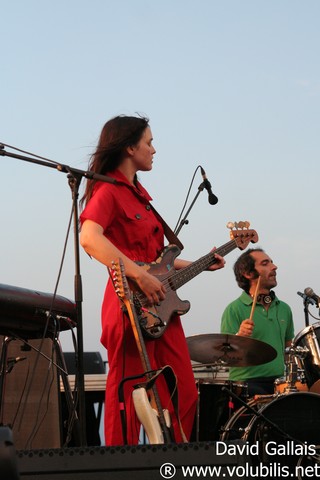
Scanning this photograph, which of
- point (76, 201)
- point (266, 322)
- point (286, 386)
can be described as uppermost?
point (266, 322)

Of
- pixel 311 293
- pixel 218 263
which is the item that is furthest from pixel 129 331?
pixel 311 293

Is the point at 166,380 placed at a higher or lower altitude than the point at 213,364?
lower

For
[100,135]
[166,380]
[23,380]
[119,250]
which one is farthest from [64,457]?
[23,380]

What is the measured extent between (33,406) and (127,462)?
8.38ft

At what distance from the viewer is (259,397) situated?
5340mm

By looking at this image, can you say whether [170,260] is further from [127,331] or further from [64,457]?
[64,457]

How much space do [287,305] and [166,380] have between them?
3.23m

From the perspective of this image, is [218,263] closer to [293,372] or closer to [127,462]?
[293,372]

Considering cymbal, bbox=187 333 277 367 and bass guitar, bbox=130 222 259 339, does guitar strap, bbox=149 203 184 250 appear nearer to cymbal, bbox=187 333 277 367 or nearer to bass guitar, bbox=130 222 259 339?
bass guitar, bbox=130 222 259 339

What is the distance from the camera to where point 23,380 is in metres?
5.31

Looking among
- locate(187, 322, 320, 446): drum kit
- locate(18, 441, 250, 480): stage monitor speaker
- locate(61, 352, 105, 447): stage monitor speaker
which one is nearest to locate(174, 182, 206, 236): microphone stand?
locate(187, 322, 320, 446): drum kit

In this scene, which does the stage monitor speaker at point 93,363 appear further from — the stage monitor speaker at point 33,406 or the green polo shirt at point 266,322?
the stage monitor speaker at point 33,406

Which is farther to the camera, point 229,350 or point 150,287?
point 229,350

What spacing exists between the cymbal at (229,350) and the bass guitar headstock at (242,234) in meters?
0.80
